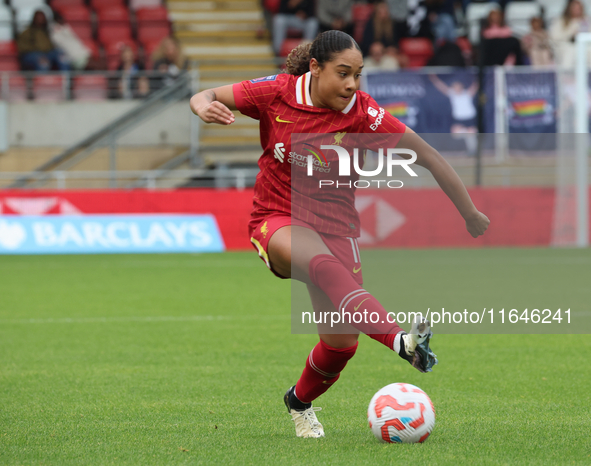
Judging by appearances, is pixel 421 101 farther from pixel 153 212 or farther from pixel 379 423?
pixel 379 423

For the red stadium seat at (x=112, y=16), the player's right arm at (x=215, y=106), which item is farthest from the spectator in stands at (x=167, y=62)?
the player's right arm at (x=215, y=106)

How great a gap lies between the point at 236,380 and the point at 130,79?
48.8ft

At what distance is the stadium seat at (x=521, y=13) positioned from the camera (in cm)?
2131

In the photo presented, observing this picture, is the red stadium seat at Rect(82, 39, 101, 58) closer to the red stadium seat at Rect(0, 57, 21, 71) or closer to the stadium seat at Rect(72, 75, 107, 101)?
the stadium seat at Rect(72, 75, 107, 101)

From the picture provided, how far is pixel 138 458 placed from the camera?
12.2 ft

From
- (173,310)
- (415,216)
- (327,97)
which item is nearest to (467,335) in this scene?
(173,310)

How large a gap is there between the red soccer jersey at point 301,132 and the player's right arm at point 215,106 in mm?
43

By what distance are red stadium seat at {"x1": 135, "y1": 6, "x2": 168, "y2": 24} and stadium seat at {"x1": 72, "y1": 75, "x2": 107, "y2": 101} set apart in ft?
10.00

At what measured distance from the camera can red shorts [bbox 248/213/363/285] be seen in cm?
401

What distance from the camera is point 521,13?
21.6 meters

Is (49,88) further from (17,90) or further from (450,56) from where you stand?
(450,56)

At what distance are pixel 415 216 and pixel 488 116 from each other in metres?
3.07

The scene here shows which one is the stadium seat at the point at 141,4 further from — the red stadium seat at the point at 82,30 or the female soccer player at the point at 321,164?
the female soccer player at the point at 321,164

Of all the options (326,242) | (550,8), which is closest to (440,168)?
(326,242)
